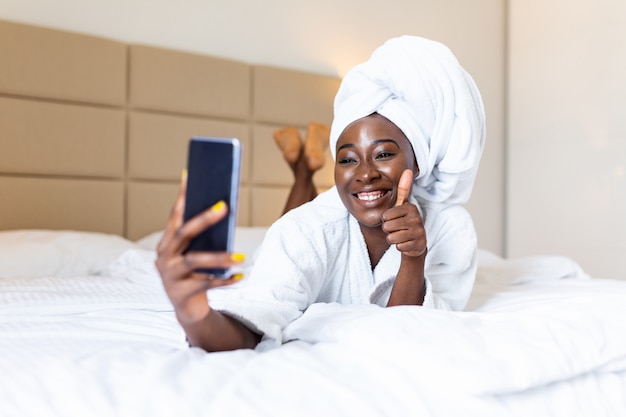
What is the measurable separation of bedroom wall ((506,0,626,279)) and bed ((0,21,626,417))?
117 cm

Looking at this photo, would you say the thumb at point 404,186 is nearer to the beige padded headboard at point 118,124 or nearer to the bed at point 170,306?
the bed at point 170,306

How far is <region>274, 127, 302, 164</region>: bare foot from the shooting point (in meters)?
2.29

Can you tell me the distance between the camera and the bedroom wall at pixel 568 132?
3.03 metres

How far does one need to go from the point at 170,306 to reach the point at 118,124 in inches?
56.7

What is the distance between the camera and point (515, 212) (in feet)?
11.7

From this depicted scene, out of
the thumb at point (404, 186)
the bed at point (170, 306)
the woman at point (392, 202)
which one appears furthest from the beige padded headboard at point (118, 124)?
the thumb at point (404, 186)

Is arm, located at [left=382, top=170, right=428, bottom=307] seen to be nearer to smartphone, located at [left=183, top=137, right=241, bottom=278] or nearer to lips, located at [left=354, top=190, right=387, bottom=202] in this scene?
lips, located at [left=354, top=190, right=387, bottom=202]

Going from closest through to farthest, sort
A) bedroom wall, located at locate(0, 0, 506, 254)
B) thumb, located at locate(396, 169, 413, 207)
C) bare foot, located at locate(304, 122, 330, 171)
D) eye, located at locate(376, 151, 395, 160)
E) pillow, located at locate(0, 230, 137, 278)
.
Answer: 1. thumb, located at locate(396, 169, 413, 207)
2. eye, located at locate(376, 151, 395, 160)
3. pillow, located at locate(0, 230, 137, 278)
4. bare foot, located at locate(304, 122, 330, 171)
5. bedroom wall, located at locate(0, 0, 506, 254)

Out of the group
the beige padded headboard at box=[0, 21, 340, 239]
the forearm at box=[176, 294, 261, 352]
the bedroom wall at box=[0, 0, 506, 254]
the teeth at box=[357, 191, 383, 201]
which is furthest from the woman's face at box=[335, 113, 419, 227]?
the bedroom wall at box=[0, 0, 506, 254]

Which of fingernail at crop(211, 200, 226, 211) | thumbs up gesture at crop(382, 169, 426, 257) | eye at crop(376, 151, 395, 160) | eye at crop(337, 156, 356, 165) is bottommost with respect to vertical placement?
thumbs up gesture at crop(382, 169, 426, 257)

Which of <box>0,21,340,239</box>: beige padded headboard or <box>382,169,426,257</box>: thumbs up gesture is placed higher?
<box>0,21,340,239</box>: beige padded headboard

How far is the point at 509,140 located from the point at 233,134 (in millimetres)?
1727

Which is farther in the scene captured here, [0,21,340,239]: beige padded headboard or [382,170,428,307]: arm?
[0,21,340,239]: beige padded headboard

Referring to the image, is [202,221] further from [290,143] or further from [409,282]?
[290,143]
